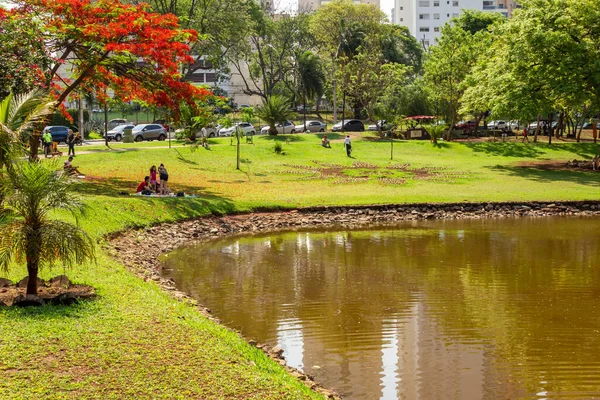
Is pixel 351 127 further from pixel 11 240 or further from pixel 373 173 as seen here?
pixel 11 240

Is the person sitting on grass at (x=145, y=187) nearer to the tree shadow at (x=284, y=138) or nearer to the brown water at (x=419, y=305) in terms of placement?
the brown water at (x=419, y=305)

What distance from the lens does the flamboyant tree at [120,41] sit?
2717 centimetres

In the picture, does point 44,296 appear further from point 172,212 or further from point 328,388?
point 172,212

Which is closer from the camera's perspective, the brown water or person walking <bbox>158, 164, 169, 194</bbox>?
the brown water

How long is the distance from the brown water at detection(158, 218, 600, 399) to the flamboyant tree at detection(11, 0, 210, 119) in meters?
8.01

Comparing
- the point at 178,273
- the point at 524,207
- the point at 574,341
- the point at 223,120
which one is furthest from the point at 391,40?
the point at 574,341

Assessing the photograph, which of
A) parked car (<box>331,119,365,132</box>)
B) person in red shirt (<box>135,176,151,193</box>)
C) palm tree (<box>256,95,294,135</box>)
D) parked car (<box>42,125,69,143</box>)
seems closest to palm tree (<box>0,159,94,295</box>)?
person in red shirt (<box>135,176,151,193</box>)

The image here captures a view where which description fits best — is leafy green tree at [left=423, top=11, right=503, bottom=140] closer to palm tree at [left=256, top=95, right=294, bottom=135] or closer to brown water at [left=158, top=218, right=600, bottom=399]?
palm tree at [left=256, top=95, right=294, bottom=135]

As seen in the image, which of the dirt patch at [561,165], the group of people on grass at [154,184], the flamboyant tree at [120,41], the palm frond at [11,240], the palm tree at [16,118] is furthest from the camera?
the dirt patch at [561,165]

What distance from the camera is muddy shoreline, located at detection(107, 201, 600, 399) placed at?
70.4 ft

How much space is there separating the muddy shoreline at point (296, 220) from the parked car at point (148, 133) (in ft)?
92.9

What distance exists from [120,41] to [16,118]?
48.1 feet

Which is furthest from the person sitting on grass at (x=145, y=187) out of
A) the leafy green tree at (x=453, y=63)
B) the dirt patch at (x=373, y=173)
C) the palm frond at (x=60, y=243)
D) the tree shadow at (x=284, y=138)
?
the leafy green tree at (x=453, y=63)

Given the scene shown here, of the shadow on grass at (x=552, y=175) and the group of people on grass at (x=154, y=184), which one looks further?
the shadow on grass at (x=552, y=175)
